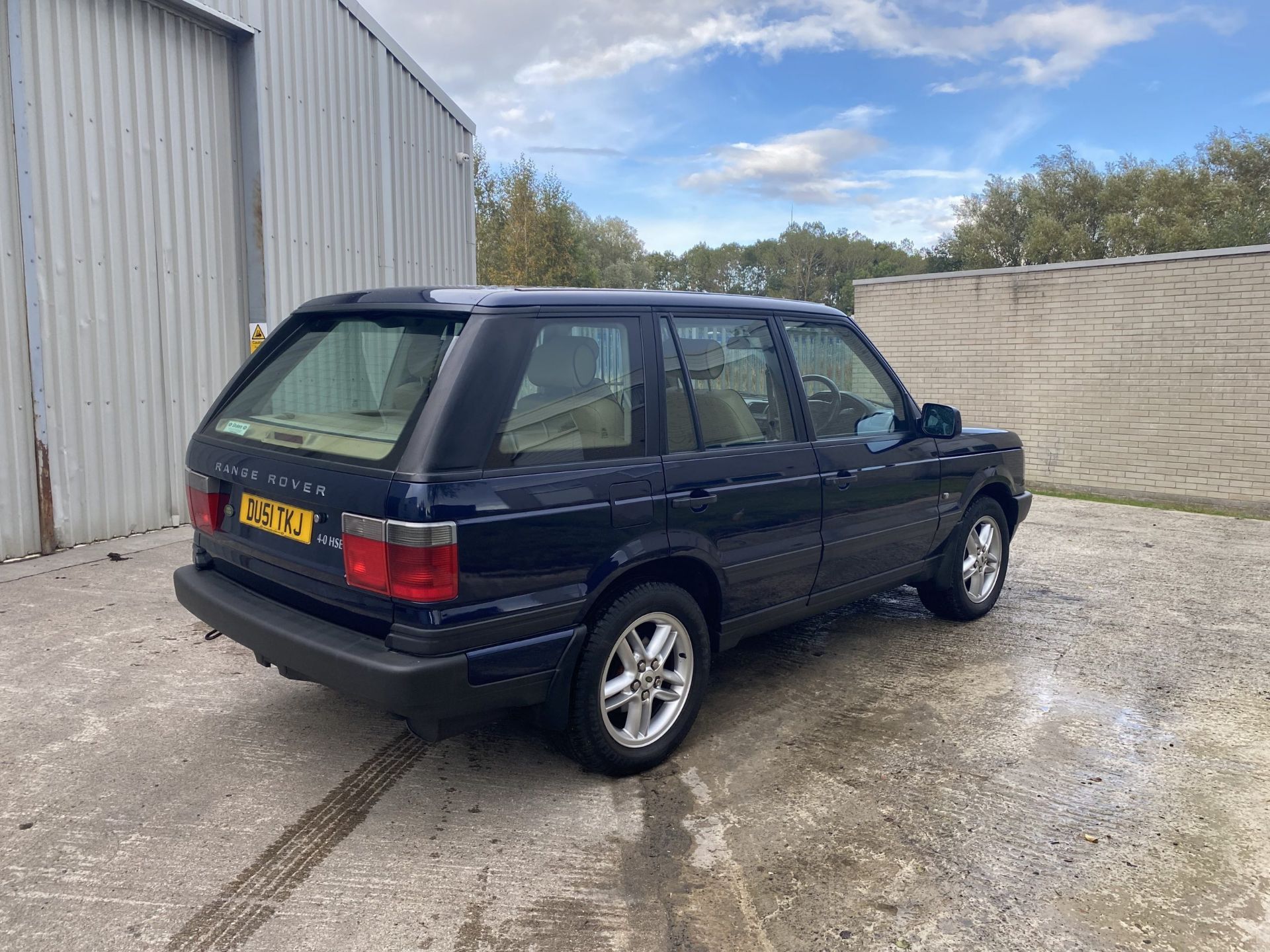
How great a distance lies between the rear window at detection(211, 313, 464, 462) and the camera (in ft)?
9.81

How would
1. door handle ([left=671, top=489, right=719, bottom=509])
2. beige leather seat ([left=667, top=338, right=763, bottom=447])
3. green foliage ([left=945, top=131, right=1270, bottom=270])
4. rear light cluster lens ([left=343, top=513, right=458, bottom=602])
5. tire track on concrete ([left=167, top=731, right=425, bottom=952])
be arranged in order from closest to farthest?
tire track on concrete ([left=167, top=731, right=425, bottom=952]) < rear light cluster lens ([left=343, top=513, right=458, bottom=602]) < door handle ([left=671, top=489, right=719, bottom=509]) < beige leather seat ([left=667, top=338, right=763, bottom=447]) < green foliage ([left=945, top=131, right=1270, bottom=270])

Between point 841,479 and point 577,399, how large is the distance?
1.56 metres

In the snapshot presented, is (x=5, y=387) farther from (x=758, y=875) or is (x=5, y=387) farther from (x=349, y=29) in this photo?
(x=758, y=875)

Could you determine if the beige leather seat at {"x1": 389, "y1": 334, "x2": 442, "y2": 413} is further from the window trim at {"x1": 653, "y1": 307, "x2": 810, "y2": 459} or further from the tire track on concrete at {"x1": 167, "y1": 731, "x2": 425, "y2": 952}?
the tire track on concrete at {"x1": 167, "y1": 731, "x2": 425, "y2": 952}

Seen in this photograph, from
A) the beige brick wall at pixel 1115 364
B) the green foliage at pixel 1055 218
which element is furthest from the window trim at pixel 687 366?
the green foliage at pixel 1055 218

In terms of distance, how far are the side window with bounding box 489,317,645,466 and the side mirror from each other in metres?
2.04

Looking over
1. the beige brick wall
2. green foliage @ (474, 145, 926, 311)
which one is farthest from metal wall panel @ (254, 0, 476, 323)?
green foliage @ (474, 145, 926, 311)

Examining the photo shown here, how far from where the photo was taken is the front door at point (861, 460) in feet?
13.8

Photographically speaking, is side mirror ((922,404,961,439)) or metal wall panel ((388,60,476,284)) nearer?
side mirror ((922,404,961,439))

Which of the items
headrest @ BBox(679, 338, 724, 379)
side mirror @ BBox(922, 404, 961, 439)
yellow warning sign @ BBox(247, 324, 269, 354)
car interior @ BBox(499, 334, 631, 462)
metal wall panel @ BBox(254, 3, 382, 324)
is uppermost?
metal wall panel @ BBox(254, 3, 382, 324)

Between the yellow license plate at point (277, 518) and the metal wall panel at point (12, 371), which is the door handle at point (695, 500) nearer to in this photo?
the yellow license plate at point (277, 518)

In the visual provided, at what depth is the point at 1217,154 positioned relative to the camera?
1252 inches

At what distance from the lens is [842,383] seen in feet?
15.0

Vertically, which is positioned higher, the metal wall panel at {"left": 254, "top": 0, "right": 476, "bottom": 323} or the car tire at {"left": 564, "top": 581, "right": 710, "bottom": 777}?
the metal wall panel at {"left": 254, "top": 0, "right": 476, "bottom": 323}
